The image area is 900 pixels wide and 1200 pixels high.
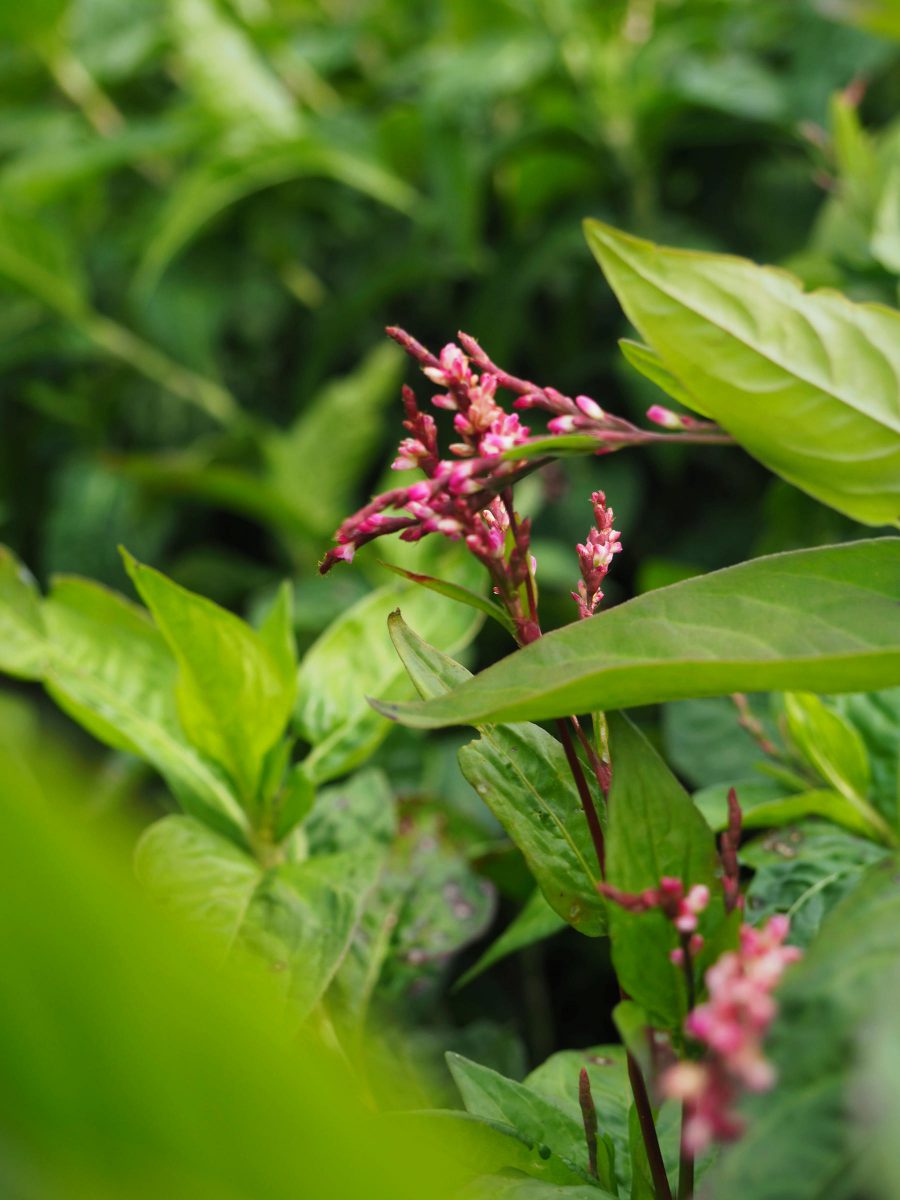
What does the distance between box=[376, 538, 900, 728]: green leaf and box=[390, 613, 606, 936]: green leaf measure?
63 millimetres

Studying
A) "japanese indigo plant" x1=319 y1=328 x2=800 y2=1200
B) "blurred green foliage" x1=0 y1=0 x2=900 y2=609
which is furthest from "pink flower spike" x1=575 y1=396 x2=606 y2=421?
"blurred green foliage" x1=0 y1=0 x2=900 y2=609

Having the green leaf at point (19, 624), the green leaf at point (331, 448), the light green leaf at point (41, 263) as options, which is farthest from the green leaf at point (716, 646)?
Result: the light green leaf at point (41, 263)

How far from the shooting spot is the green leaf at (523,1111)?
1.55ft

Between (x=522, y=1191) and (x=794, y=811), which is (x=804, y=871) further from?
(x=522, y=1191)

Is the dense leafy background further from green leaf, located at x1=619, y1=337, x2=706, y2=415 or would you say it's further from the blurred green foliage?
green leaf, located at x1=619, y1=337, x2=706, y2=415

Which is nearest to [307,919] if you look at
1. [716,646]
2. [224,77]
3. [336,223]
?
[716,646]

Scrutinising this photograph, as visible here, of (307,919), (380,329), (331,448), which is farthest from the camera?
(380,329)

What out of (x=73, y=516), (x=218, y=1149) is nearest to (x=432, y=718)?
(x=218, y=1149)

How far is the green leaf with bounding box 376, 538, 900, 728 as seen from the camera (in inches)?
14.2

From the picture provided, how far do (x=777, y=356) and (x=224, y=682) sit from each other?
0.36 meters

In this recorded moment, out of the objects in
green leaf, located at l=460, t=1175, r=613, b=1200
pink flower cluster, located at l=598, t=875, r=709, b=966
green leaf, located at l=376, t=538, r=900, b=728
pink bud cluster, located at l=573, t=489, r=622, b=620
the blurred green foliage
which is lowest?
green leaf, located at l=460, t=1175, r=613, b=1200

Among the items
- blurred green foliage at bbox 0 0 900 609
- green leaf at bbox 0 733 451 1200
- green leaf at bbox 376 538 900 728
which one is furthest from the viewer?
blurred green foliage at bbox 0 0 900 609

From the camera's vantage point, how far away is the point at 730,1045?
29cm

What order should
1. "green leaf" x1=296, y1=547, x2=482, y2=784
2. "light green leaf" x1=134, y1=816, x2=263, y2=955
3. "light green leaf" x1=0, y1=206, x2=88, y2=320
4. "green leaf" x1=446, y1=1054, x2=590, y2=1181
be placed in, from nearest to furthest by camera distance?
"green leaf" x1=446, y1=1054, x2=590, y2=1181 → "light green leaf" x1=134, y1=816, x2=263, y2=955 → "green leaf" x1=296, y1=547, x2=482, y2=784 → "light green leaf" x1=0, y1=206, x2=88, y2=320
